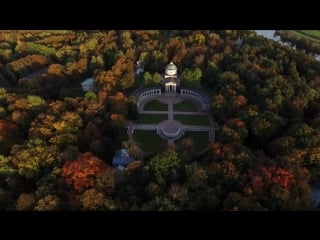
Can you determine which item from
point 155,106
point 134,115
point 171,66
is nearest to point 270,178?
point 134,115

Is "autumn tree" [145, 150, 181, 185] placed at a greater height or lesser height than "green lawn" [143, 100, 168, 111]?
lesser

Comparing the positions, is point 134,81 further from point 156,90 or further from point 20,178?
point 20,178

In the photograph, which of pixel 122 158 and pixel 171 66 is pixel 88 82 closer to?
pixel 171 66

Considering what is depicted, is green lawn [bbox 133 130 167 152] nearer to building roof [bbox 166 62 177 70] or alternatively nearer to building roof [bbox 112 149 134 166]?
building roof [bbox 112 149 134 166]

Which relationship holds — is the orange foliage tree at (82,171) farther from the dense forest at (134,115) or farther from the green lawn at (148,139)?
the green lawn at (148,139)

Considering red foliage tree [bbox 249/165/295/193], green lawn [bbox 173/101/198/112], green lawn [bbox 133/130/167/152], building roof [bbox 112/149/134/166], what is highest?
green lawn [bbox 173/101/198/112]

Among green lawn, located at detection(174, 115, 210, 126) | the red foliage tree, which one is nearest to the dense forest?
the red foliage tree

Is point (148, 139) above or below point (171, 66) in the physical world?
below

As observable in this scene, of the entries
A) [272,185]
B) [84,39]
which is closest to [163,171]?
[272,185]
